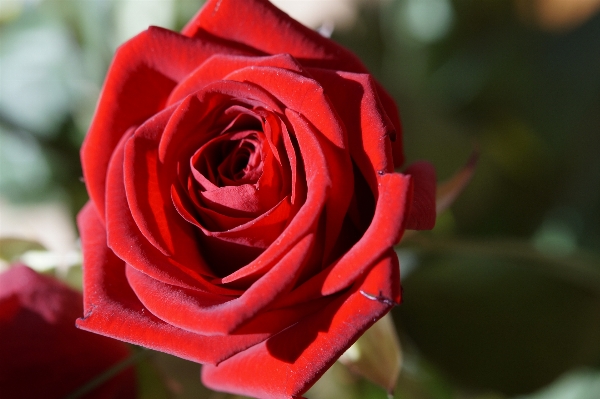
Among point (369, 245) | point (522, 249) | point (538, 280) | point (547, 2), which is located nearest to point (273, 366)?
point (369, 245)

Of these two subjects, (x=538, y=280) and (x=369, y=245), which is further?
(x=538, y=280)

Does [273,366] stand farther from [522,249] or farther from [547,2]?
[547,2]

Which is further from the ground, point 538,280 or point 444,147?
point 444,147

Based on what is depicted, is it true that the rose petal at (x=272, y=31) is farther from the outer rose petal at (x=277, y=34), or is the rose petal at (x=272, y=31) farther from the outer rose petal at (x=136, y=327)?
the outer rose petal at (x=136, y=327)

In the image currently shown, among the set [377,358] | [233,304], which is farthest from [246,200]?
[377,358]

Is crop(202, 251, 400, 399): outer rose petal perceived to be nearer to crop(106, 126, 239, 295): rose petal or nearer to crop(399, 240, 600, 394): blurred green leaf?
crop(106, 126, 239, 295): rose petal

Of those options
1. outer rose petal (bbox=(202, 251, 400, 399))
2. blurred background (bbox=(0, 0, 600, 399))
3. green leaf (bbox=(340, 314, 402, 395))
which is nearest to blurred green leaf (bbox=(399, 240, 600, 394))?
blurred background (bbox=(0, 0, 600, 399))

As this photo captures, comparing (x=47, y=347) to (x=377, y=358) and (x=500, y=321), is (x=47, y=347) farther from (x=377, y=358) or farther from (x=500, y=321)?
(x=500, y=321)

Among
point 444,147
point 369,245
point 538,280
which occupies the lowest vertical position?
point 538,280

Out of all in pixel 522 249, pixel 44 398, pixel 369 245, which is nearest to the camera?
pixel 369 245
